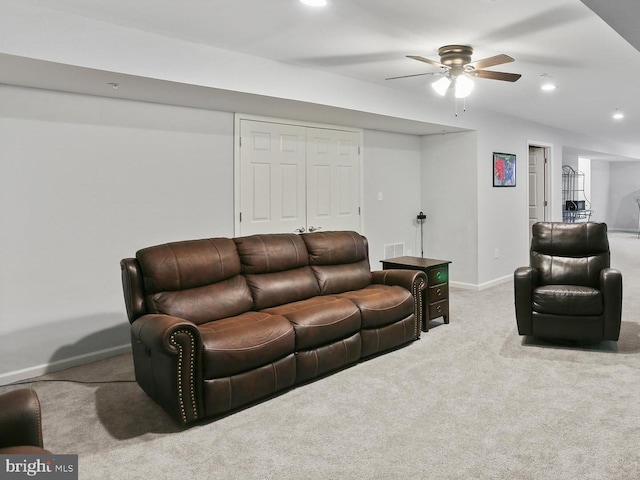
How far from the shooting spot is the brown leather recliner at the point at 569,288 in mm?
3723

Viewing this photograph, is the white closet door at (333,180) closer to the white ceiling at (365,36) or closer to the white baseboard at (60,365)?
the white ceiling at (365,36)

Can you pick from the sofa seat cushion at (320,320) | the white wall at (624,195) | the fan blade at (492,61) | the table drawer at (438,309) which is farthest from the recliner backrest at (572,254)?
the white wall at (624,195)

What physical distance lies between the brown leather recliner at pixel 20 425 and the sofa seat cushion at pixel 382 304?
231 cm

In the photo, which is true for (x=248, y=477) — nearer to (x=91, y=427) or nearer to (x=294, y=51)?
(x=91, y=427)

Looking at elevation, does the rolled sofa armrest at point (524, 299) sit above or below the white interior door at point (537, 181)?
below

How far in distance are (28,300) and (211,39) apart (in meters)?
2.40

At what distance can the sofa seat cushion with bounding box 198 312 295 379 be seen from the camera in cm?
268

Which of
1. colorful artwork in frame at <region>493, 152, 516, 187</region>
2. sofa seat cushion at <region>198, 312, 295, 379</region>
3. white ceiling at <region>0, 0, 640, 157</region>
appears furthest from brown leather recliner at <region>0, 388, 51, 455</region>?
colorful artwork in frame at <region>493, 152, 516, 187</region>

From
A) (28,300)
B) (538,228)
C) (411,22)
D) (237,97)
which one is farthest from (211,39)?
(538,228)

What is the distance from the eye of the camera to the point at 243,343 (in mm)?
2785

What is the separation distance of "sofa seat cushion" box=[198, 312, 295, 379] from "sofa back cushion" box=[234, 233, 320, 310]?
17.5 inches

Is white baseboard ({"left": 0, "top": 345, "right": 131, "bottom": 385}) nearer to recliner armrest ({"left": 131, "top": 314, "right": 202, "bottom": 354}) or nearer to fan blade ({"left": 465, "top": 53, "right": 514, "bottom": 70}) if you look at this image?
recliner armrest ({"left": 131, "top": 314, "right": 202, "bottom": 354})

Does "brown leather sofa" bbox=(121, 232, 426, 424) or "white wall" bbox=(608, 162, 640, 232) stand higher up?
"white wall" bbox=(608, 162, 640, 232)

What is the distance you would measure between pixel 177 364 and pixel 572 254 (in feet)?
11.6
